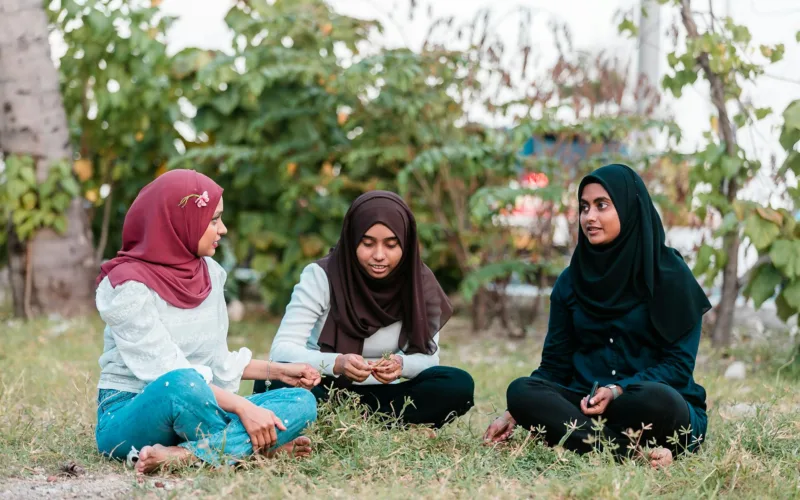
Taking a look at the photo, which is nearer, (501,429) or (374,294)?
(501,429)

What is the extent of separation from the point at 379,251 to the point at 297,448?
0.72 meters

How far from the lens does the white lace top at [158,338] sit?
8.66ft

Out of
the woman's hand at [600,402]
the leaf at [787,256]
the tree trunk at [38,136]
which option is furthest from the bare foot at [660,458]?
the tree trunk at [38,136]

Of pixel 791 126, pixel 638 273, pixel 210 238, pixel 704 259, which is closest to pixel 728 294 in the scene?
pixel 704 259

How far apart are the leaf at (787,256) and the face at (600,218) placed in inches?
60.4

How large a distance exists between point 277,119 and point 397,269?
9.44 feet

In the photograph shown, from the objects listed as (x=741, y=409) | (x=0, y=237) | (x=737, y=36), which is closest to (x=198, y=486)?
(x=741, y=409)

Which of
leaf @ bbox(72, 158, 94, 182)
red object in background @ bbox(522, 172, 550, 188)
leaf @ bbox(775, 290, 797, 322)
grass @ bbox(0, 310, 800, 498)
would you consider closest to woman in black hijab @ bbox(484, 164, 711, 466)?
grass @ bbox(0, 310, 800, 498)

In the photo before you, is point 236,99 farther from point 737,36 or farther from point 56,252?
point 737,36

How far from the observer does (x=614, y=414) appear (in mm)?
2828

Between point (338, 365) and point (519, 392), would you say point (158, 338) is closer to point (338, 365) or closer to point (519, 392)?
point (338, 365)

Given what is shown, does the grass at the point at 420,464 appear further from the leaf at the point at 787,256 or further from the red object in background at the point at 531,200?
the red object in background at the point at 531,200

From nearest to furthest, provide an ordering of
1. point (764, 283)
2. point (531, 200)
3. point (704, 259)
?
point (764, 283)
point (704, 259)
point (531, 200)

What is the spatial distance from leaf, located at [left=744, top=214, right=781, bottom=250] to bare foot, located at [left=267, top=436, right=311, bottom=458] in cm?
245
